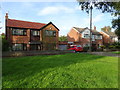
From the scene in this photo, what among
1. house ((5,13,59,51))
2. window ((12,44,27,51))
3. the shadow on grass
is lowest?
the shadow on grass

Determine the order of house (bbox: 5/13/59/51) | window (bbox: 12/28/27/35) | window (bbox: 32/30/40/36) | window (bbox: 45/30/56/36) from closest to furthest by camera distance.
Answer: house (bbox: 5/13/59/51)
window (bbox: 12/28/27/35)
window (bbox: 32/30/40/36)
window (bbox: 45/30/56/36)

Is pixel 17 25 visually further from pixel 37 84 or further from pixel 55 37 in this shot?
pixel 37 84

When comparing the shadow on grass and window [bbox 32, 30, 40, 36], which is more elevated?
window [bbox 32, 30, 40, 36]

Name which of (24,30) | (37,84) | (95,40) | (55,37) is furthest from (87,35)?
(37,84)

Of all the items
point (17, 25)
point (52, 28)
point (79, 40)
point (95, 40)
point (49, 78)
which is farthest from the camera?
point (95, 40)

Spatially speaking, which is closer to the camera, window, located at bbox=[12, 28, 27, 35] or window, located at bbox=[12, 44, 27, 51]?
window, located at bbox=[12, 44, 27, 51]

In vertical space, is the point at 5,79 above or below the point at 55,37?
below

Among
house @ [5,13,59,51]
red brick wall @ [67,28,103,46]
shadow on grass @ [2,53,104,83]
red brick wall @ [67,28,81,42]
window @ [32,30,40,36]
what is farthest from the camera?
red brick wall @ [67,28,81,42]

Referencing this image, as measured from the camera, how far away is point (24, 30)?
26.9 metres

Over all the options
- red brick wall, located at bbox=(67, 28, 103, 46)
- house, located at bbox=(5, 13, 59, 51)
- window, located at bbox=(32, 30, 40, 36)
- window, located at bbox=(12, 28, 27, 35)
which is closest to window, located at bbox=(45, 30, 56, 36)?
house, located at bbox=(5, 13, 59, 51)

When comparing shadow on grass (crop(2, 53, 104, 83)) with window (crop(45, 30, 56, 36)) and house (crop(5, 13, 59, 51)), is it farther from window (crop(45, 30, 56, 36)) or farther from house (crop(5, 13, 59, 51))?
window (crop(45, 30, 56, 36))

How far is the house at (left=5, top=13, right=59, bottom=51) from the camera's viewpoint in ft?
83.1

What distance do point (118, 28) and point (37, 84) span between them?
24668mm

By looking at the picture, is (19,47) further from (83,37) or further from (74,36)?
(83,37)
